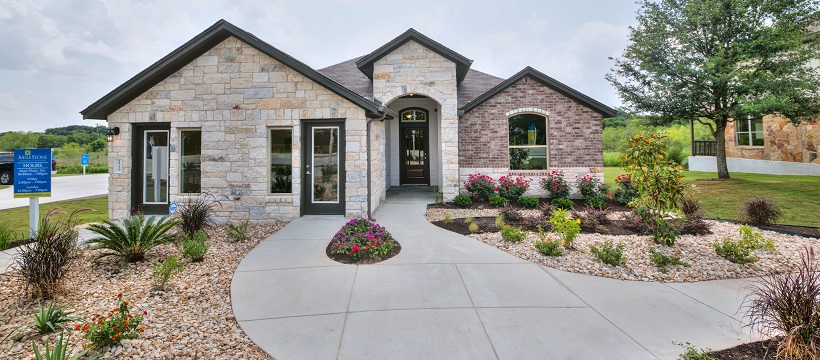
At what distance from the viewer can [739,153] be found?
1877 centimetres

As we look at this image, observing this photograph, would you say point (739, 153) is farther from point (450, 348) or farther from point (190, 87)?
point (190, 87)

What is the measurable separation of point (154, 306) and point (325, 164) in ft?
16.0

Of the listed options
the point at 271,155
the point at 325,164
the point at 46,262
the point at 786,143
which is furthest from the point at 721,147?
the point at 46,262

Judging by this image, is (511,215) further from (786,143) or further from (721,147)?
(786,143)

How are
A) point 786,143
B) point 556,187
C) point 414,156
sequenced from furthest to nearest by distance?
point 786,143
point 414,156
point 556,187

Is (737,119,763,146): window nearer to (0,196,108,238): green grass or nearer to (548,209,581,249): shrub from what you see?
(548,209,581,249): shrub

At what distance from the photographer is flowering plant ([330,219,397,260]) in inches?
210

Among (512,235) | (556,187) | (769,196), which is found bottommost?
(512,235)

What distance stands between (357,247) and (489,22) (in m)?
16.5

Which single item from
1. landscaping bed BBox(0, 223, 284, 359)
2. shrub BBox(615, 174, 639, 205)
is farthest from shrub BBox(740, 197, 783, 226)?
landscaping bed BBox(0, 223, 284, 359)

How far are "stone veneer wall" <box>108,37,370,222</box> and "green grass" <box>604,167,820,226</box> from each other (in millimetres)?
8505

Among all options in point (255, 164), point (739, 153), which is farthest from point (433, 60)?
point (739, 153)

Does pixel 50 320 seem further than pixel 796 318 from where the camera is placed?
Yes

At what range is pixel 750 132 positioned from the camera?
18.0m
